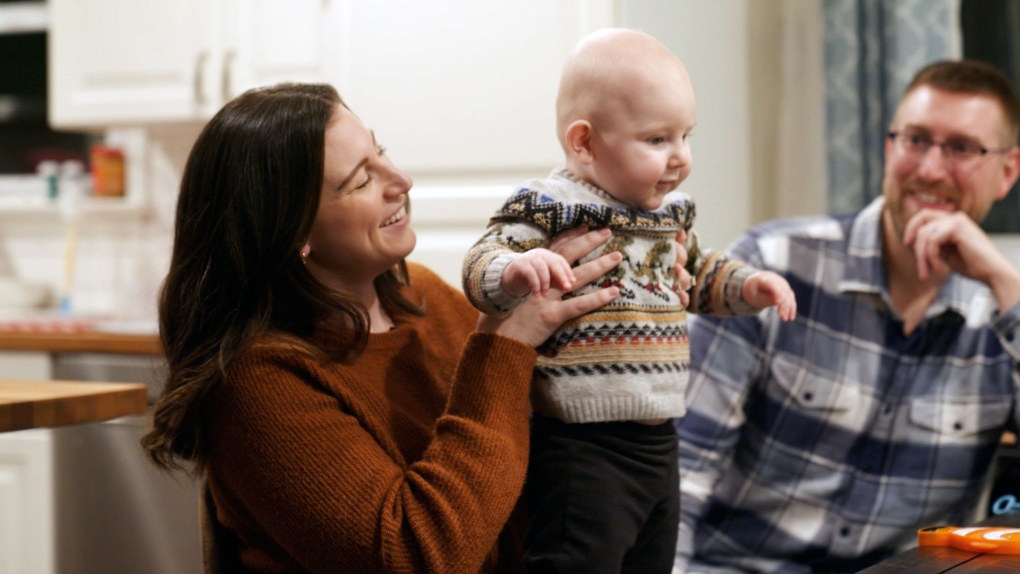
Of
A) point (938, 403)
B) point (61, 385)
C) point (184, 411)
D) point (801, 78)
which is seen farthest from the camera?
point (801, 78)

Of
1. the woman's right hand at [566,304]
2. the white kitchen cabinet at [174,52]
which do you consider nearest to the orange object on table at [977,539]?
the woman's right hand at [566,304]

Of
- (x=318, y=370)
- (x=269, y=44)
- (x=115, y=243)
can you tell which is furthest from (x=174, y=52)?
(x=318, y=370)

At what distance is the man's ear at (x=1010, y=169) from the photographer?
6.48ft

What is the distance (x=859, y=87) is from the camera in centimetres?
284

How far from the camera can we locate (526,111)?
2545mm

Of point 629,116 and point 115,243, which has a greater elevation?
point 629,116

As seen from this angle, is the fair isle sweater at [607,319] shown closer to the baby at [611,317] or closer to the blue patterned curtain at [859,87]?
the baby at [611,317]

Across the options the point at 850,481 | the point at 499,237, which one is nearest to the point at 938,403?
the point at 850,481

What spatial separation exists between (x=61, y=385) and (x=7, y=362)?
139 cm

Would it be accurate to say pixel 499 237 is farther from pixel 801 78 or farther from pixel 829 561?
pixel 801 78

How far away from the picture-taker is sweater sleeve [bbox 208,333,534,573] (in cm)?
108

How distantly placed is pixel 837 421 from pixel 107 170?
2595mm

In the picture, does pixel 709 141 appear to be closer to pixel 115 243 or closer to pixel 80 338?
pixel 80 338

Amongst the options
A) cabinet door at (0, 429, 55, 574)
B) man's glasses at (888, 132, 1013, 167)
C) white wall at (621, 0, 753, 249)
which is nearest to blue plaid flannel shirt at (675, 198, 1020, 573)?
man's glasses at (888, 132, 1013, 167)
